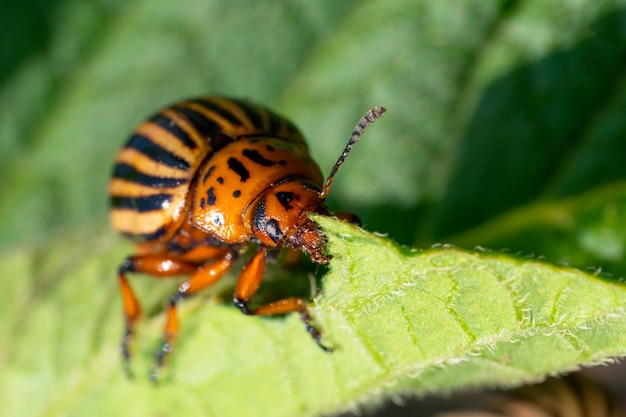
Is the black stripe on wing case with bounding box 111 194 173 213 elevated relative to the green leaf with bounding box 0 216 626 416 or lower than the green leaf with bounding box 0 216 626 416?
elevated

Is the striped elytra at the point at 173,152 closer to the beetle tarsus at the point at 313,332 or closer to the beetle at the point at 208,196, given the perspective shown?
the beetle at the point at 208,196

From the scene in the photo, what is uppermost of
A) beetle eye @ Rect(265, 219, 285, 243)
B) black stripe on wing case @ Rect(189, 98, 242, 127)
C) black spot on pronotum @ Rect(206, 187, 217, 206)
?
black stripe on wing case @ Rect(189, 98, 242, 127)

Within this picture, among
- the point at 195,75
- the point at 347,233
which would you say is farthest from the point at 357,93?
the point at 347,233

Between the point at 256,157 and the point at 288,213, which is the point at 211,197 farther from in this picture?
the point at 288,213

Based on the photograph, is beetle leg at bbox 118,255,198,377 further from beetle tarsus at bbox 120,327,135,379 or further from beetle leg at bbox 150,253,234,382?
beetle leg at bbox 150,253,234,382

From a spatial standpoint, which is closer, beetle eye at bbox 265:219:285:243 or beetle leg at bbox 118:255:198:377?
beetle eye at bbox 265:219:285:243

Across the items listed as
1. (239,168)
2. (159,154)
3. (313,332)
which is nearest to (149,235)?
(159,154)

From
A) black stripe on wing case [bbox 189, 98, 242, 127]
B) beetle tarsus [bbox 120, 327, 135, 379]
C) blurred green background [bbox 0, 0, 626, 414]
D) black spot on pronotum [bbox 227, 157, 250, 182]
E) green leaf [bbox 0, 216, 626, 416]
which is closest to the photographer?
green leaf [bbox 0, 216, 626, 416]

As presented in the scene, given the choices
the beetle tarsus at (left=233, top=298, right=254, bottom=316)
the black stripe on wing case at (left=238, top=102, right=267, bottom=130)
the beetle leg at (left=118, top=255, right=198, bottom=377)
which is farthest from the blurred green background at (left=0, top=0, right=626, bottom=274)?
the beetle tarsus at (left=233, top=298, right=254, bottom=316)
